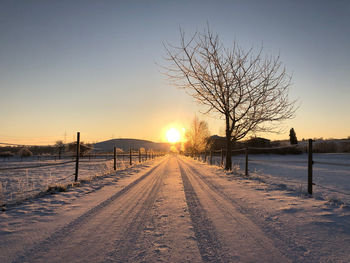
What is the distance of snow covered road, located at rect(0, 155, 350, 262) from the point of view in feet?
7.17

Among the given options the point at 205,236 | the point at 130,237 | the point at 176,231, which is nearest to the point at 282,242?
the point at 205,236

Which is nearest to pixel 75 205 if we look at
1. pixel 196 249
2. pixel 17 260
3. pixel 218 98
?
pixel 17 260

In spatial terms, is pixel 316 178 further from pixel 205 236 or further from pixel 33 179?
pixel 33 179

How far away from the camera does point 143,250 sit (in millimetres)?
2281

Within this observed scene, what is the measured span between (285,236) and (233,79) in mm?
9906

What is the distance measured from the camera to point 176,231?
288 centimetres

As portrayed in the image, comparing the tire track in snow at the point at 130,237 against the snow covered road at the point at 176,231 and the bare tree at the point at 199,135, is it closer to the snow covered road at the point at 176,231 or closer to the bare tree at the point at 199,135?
the snow covered road at the point at 176,231

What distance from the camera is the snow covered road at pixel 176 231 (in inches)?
86.0

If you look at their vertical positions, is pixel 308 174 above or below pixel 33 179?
above

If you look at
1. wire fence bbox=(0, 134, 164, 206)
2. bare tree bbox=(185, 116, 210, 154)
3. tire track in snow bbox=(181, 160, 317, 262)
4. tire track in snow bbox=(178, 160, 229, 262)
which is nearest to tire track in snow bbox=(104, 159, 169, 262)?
tire track in snow bbox=(178, 160, 229, 262)

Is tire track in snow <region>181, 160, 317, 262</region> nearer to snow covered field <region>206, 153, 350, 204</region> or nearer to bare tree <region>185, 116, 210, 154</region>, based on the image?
snow covered field <region>206, 153, 350, 204</region>

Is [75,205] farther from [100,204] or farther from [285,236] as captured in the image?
[285,236]

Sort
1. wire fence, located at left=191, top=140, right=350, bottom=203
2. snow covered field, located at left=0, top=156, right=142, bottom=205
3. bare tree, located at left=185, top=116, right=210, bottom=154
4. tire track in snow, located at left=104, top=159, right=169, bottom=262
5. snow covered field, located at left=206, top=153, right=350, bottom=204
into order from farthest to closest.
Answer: bare tree, located at left=185, top=116, right=210, bottom=154
snow covered field, located at left=206, top=153, right=350, bottom=204
snow covered field, located at left=0, top=156, right=142, bottom=205
wire fence, located at left=191, top=140, right=350, bottom=203
tire track in snow, located at left=104, top=159, right=169, bottom=262

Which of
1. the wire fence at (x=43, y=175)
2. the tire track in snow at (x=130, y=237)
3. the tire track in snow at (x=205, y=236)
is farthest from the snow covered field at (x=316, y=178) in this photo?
the wire fence at (x=43, y=175)
